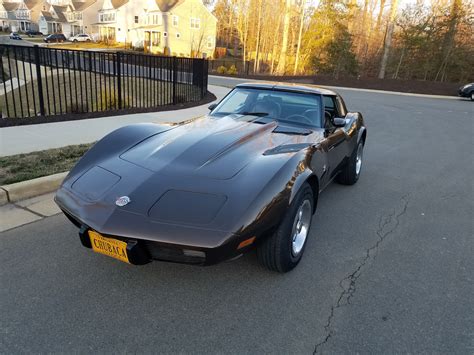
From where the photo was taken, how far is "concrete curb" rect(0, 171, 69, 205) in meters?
4.09

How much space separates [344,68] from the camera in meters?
34.9

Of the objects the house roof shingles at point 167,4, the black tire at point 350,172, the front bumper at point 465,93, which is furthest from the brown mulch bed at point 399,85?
the house roof shingles at point 167,4

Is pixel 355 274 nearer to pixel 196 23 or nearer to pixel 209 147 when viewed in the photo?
pixel 209 147

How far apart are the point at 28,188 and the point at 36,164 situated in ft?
2.90

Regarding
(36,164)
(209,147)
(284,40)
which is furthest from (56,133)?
(284,40)

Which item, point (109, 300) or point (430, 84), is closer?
point (109, 300)

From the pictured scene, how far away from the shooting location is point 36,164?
505cm

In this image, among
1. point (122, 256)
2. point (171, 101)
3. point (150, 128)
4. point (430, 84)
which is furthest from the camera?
point (430, 84)

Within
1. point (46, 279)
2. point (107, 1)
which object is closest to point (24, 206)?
point (46, 279)

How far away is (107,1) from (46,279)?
6745 cm

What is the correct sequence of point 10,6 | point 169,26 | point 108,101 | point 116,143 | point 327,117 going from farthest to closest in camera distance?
point 10,6, point 169,26, point 108,101, point 327,117, point 116,143

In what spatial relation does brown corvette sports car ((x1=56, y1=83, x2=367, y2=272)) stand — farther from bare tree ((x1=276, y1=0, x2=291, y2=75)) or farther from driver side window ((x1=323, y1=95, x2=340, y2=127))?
bare tree ((x1=276, y1=0, x2=291, y2=75))

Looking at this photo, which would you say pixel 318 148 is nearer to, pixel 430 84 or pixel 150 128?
pixel 150 128

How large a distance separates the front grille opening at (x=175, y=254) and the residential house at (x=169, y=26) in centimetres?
4660
